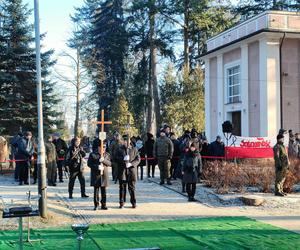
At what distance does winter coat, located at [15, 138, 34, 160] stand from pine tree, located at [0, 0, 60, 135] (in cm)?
1291

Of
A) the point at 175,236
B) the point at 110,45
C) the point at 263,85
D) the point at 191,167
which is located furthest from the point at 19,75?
the point at 175,236

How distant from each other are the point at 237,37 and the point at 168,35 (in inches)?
565

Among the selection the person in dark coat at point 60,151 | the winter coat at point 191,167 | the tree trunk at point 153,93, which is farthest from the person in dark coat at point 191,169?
the tree trunk at point 153,93

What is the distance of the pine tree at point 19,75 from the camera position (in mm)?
31094

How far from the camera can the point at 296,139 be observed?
20062 millimetres

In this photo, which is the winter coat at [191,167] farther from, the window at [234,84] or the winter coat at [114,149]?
the window at [234,84]

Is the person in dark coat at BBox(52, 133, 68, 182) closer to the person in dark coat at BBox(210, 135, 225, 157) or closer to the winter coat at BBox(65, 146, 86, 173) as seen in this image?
the winter coat at BBox(65, 146, 86, 173)

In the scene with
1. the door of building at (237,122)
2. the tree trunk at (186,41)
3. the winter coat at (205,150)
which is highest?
the tree trunk at (186,41)

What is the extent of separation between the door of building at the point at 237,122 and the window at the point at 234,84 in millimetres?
884

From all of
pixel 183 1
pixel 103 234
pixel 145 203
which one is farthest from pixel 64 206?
pixel 183 1

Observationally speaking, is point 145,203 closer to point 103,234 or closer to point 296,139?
point 103,234

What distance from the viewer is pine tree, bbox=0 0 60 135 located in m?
31.1

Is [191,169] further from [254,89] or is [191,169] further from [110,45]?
[110,45]

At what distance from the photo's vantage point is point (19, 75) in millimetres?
31875
